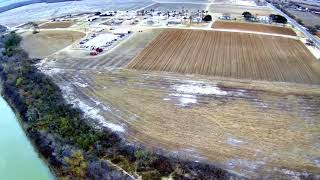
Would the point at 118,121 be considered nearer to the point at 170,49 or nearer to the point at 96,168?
the point at 96,168

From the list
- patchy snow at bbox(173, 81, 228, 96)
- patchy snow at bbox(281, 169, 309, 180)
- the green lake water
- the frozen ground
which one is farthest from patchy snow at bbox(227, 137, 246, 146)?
the frozen ground

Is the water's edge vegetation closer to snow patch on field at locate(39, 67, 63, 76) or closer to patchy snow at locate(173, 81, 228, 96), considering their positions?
snow patch on field at locate(39, 67, 63, 76)

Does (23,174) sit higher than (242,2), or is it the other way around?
(242,2)

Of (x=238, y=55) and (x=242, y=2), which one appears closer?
(x=238, y=55)

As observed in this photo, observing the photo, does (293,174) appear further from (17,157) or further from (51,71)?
(51,71)

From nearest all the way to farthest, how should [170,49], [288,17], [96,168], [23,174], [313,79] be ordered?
[96,168] < [23,174] < [313,79] < [170,49] < [288,17]

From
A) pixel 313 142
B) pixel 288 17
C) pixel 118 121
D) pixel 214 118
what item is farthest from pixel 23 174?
pixel 288 17
